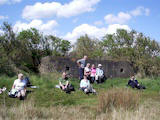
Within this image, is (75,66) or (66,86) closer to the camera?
(66,86)

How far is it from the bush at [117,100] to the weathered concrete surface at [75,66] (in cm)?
745

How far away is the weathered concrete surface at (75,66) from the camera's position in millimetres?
12812

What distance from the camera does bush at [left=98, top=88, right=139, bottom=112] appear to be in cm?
534

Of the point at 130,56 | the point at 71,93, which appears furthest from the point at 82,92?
the point at 130,56

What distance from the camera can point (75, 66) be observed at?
13086mm

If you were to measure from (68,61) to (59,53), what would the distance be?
315 inches

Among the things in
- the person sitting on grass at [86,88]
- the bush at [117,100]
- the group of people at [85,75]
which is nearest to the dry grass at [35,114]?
the bush at [117,100]

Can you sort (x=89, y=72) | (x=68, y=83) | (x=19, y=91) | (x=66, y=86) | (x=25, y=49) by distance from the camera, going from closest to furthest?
(x=19, y=91) → (x=66, y=86) → (x=68, y=83) → (x=89, y=72) → (x=25, y=49)

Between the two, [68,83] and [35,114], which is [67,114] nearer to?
[35,114]

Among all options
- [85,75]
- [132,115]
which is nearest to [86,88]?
[85,75]

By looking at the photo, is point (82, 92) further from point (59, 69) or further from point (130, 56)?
point (130, 56)

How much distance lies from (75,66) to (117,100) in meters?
7.77

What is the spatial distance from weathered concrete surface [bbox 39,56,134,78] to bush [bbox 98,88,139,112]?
24.5 feet

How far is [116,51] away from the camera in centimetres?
1853
